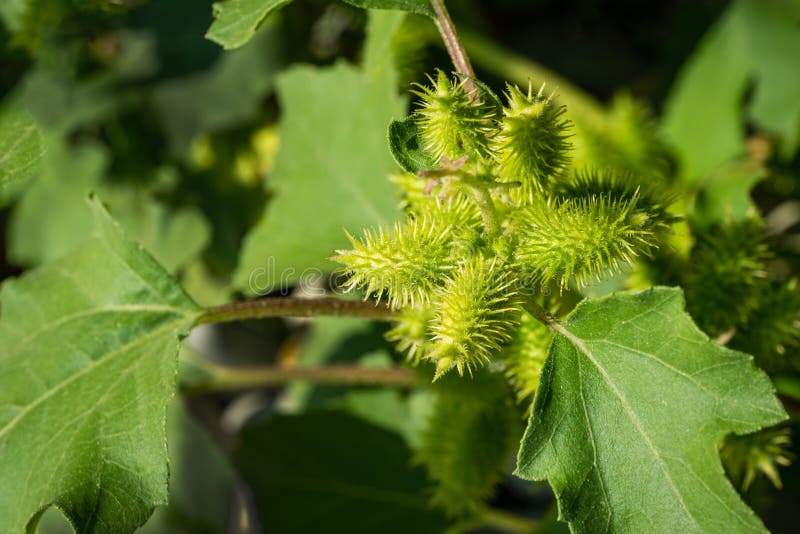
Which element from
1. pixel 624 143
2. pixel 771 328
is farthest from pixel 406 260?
pixel 624 143

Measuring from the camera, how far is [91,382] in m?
1.32

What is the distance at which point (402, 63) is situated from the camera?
1723mm

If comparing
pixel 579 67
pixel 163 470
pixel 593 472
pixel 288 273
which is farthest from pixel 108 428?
pixel 579 67

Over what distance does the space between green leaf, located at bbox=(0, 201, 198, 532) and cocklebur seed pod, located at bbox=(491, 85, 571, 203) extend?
60 cm

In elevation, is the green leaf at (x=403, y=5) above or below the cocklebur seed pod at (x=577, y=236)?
above

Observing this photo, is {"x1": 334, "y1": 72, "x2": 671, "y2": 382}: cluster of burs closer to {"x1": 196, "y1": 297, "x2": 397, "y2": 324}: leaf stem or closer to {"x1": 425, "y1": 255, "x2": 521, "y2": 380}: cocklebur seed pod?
{"x1": 425, "y1": 255, "x2": 521, "y2": 380}: cocklebur seed pod

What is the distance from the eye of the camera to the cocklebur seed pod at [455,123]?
39.4 inches

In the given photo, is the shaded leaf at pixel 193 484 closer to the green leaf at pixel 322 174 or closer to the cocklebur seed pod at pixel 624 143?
the green leaf at pixel 322 174

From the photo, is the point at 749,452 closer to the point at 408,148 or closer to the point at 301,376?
the point at 408,148

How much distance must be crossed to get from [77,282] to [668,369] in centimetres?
104

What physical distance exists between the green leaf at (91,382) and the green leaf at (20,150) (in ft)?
0.57

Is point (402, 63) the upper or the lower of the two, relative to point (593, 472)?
upper

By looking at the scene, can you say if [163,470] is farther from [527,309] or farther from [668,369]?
[668,369]

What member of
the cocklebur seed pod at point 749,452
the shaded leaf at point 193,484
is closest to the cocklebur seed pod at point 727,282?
the cocklebur seed pod at point 749,452
